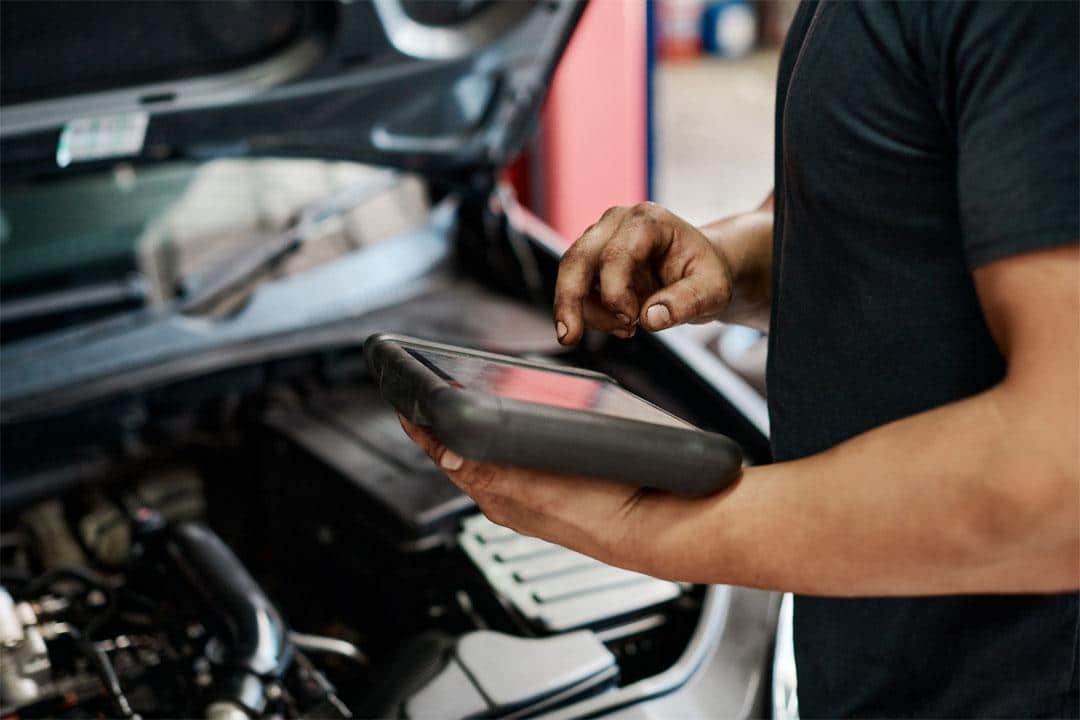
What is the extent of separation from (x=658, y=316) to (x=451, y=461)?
22 cm

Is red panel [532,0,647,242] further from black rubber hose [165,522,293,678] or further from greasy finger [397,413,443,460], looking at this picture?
greasy finger [397,413,443,460]

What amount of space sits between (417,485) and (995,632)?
703 millimetres

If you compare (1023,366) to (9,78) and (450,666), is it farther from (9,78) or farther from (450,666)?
(9,78)

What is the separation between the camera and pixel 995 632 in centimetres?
60

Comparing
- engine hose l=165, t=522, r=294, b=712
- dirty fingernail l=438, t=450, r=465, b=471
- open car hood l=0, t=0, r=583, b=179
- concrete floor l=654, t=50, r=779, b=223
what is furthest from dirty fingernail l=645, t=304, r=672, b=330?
concrete floor l=654, t=50, r=779, b=223

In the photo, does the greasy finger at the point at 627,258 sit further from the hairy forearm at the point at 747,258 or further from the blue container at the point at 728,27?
the blue container at the point at 728,27

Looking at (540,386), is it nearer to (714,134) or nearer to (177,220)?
(177,220)

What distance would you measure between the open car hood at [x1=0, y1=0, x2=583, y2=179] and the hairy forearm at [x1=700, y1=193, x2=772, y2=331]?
0.53m

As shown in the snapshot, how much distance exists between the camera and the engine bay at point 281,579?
0.92m

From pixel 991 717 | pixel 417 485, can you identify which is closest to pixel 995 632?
pixel 991 717

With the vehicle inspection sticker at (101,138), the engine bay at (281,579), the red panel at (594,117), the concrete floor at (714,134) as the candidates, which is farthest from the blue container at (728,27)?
the vehicle inspection sticker at (101,138)

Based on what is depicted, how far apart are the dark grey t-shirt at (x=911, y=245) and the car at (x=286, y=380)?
35cm

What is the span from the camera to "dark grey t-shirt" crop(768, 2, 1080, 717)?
0.45m

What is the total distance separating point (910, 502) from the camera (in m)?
0.48
